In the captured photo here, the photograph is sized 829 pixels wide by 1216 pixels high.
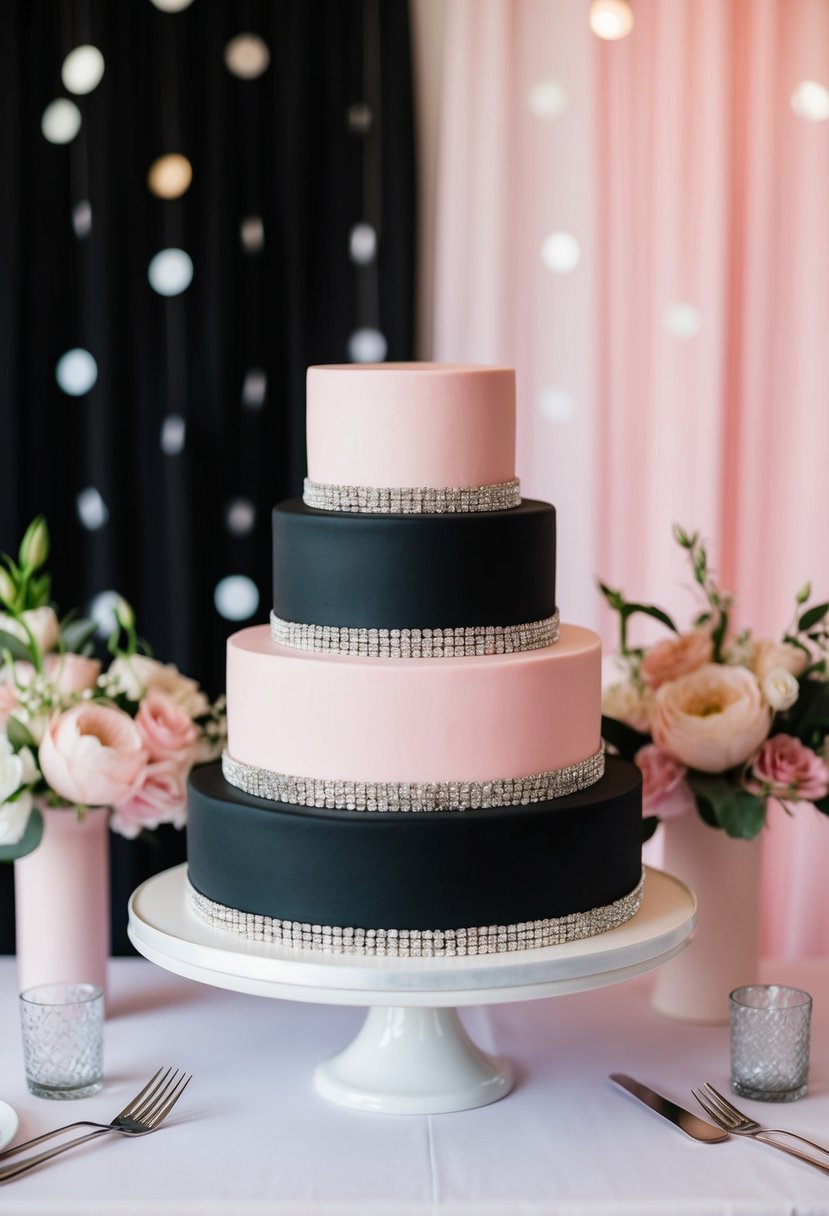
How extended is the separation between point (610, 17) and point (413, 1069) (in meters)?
1.73

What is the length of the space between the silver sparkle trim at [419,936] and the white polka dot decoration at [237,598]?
1.07m

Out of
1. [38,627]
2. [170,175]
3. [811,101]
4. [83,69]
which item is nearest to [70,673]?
[38,627]

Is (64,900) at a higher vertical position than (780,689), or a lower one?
lower

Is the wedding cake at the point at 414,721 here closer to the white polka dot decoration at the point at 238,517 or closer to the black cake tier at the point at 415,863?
the black cake tier at the point at 415,863

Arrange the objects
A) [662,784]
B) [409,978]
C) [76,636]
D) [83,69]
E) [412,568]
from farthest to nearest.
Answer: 1. [83,69]
2. [76,636]
3. [662,784]
4. [412,568]
5. [409,978]

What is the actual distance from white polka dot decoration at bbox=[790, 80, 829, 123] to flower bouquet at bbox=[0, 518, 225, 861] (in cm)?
147

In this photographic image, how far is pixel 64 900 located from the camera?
1.69 m

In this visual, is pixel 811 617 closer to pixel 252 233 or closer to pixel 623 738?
pixel 623 738

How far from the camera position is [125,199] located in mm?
2312

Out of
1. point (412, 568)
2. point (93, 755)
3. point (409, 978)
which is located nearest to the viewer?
point (409, 978)

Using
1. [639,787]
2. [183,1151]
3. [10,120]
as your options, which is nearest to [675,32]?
[10,120]

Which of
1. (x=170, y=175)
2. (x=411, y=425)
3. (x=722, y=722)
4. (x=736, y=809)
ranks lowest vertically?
(x=736, y=809)

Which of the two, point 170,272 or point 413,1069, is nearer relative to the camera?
point 413,1069

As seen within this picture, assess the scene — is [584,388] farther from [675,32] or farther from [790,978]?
[790,978]
